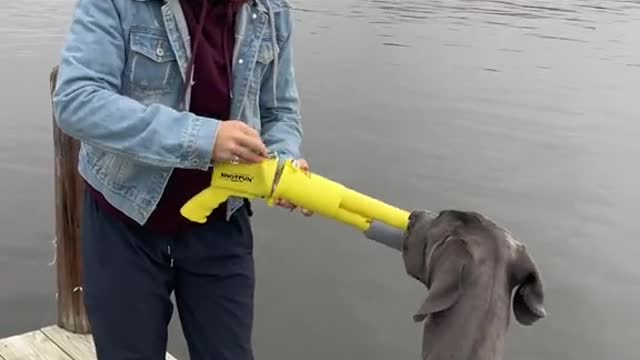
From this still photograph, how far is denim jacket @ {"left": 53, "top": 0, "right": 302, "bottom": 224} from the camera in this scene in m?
2.42

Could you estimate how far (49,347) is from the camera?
14.3ft

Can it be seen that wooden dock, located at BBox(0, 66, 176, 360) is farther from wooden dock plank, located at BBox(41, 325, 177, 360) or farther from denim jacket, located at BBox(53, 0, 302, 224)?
denim jacket, located at BBox(53, 0, 302, 224)

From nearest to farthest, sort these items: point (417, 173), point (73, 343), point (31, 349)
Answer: point (31, 349)
point (73, 343)
point (417, 173)

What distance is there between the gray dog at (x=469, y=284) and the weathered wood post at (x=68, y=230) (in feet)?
7.40

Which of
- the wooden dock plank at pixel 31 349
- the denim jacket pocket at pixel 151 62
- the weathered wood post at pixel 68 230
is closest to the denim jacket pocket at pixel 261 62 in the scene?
the denim jacket pocket at pixel 151 62

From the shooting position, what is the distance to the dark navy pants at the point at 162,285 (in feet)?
9.34

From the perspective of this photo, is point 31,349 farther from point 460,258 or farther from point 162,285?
point 460,258

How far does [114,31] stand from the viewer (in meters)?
2.53

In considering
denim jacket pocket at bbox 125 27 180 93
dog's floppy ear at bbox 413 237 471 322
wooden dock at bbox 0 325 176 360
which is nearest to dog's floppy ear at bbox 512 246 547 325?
dog's floppy ear at bbox 413 237 471 322

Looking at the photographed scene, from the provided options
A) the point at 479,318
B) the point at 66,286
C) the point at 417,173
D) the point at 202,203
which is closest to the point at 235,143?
the point at 202,203

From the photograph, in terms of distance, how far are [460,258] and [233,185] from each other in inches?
29.7

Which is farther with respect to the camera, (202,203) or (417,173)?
(417,173)

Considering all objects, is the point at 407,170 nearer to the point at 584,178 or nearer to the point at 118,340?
the point at 584,178

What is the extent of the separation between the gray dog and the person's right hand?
602mm
